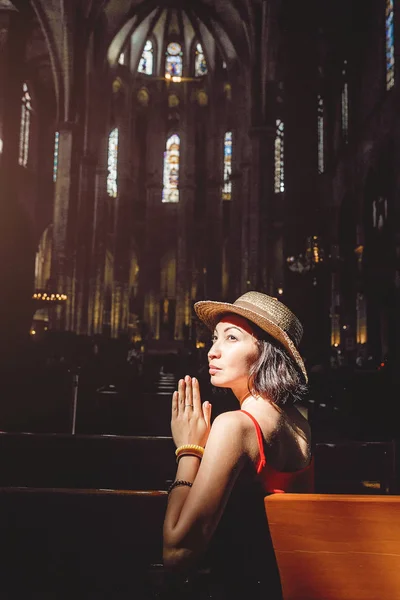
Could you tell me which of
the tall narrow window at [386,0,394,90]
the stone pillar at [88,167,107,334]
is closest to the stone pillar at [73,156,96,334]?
the stone pillar at [88,167,107,334]

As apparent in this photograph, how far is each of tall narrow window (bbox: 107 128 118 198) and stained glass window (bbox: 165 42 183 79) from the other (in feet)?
19.0

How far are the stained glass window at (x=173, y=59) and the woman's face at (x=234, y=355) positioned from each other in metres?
36.3

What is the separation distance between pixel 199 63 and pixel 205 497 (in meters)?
37.2

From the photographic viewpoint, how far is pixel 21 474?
8.81 ft

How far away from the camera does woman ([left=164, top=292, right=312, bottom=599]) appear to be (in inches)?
47.8

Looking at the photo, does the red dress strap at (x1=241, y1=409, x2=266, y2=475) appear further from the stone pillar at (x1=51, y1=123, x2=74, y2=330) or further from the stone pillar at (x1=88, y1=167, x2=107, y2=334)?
the stone pillar at (x1=88, y1=167, x2=107, y2=334)

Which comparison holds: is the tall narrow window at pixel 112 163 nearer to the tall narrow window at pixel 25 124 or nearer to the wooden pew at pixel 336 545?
the tall narrow window at pixel 25 124

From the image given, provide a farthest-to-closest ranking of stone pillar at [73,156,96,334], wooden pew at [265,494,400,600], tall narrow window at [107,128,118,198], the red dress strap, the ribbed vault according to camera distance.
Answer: tall narrow window at [107,128,118,198]
the ribbed vault
stone pillar at [73,156,96,334]
the red dress strap
wooden pew at [265,494,400,600]

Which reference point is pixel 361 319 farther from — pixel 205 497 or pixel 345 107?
pixel 205 497

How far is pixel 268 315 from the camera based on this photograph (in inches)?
61.2

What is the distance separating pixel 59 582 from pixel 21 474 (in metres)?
1.19

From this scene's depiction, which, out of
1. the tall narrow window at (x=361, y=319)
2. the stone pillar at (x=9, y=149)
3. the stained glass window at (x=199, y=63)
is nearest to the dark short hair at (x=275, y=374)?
the stone pillar at (x=9, y=149)

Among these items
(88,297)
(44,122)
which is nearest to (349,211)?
(88,297)

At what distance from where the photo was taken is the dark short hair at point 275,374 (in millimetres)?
1514
